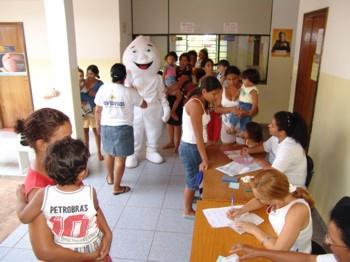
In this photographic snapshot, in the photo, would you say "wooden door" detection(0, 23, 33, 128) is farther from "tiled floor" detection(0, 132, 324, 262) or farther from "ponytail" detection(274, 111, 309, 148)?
"ponytail" detection(274, 111, 309, 148)

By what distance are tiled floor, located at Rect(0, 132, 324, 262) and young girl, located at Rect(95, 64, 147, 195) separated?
0.33 m

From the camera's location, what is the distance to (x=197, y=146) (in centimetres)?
239

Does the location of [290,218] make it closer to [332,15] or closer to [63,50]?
[332,15]

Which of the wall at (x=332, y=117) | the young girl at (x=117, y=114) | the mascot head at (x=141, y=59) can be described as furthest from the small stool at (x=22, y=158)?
the wall at (x=332, y=117)

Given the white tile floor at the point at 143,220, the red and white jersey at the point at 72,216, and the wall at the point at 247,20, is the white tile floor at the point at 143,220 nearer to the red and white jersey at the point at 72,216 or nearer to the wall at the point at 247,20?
the red and white jersey at the point at 72,216

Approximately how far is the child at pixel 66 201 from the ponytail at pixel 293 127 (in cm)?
141

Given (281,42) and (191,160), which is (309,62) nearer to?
(191,160)

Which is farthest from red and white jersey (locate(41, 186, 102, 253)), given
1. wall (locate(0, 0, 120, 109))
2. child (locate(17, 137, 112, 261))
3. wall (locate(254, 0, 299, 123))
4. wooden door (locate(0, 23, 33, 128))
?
wall (locate(254, 0, 299, 123))

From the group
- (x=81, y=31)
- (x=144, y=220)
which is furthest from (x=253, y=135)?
(x=81, y=31)

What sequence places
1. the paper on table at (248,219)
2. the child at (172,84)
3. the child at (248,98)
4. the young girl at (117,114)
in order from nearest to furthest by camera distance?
the paper on table at (248,219), the young girl at (117,114), the child at (248,98), the child at (172,84)

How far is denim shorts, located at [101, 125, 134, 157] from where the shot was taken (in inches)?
120

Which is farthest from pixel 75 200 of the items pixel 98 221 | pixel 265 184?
pixel 265 184

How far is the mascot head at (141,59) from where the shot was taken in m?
3.82

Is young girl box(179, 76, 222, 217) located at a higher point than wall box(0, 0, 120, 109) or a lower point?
lower
